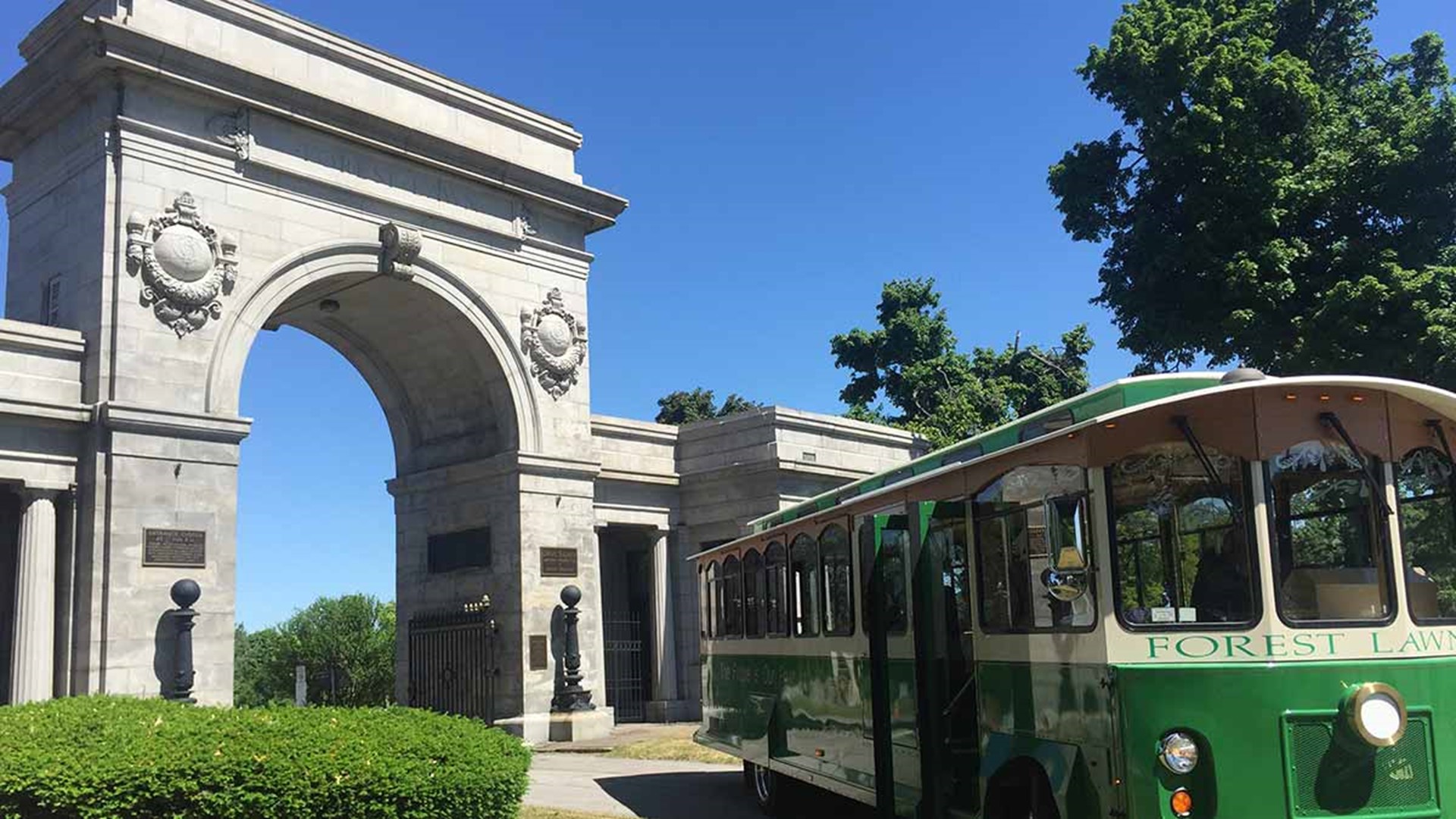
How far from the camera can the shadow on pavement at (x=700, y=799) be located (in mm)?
12945

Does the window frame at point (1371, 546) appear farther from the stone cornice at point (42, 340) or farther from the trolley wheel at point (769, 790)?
the stone cornice at point (42, 340)

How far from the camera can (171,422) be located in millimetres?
16094

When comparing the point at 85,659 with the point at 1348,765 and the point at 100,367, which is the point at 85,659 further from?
the point at 1348,765

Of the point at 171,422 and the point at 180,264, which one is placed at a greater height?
the point at 180,264

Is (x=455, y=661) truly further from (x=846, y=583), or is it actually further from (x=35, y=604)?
(x=846, y=583)

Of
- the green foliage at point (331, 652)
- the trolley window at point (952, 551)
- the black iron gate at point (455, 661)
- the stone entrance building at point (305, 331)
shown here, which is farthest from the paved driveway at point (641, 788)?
the green foliage at point (331, 652)

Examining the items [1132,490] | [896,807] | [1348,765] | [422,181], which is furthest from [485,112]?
[1348,765]

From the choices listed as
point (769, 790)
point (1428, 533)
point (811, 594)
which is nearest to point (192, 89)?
point (811, 594)

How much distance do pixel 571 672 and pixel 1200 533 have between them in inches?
591

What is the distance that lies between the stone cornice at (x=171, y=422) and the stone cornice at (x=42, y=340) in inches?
35.6

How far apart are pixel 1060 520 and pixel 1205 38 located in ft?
60.1

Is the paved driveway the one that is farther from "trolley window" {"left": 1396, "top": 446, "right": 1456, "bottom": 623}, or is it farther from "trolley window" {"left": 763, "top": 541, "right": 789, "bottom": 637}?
"trolley window" {"left": 1396, "top": 446, "right": 1456, "bottom": 623}

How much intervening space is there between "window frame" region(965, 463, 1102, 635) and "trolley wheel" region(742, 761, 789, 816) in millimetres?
5204

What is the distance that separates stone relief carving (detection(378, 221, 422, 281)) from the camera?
1931cm
